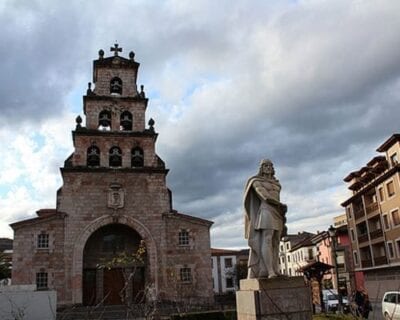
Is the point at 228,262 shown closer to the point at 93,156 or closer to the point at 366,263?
the point at 366,263

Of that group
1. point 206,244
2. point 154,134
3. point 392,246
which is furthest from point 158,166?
→ point 392,246

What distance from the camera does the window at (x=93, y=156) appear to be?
98.4 ft

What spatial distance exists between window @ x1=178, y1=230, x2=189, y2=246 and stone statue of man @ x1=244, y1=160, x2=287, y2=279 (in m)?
22.2

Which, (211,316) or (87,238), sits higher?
(87,238)

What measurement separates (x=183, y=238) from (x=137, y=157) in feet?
22.2

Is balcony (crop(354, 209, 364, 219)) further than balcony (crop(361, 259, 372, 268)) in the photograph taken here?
Yes

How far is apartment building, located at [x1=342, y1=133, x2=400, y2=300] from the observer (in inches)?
1411

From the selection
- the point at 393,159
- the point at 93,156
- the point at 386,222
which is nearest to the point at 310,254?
the point at 386,222

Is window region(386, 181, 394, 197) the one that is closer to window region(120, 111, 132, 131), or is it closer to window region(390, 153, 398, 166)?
window region(390, 153, 398, 166)

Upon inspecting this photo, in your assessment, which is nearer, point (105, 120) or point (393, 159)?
point (105, 120)

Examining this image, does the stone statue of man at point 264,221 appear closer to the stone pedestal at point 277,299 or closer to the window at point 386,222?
the stone pedestal at point 277,299

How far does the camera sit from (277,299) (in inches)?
268

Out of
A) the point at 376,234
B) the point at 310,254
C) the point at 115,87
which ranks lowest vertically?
the point at 310,254

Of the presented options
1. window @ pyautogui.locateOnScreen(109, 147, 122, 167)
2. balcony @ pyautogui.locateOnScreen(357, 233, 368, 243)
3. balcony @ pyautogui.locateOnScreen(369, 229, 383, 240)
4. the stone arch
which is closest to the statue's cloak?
the stone arch
